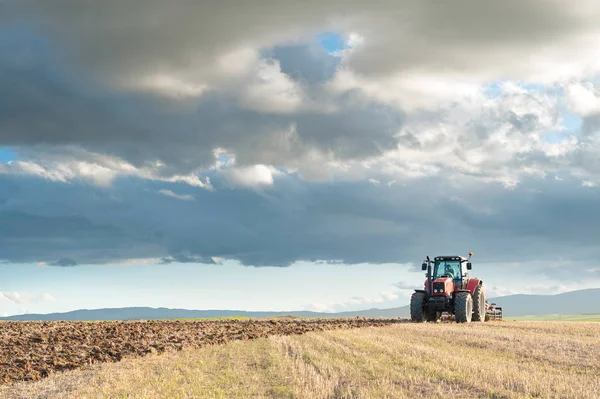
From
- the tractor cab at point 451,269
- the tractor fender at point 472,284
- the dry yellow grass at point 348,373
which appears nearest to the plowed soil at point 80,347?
the dry yellow grass at point 348,373

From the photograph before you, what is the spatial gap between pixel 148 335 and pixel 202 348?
6.46m

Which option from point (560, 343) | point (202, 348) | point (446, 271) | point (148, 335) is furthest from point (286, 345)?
point (446, 271)

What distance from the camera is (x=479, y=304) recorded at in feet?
136

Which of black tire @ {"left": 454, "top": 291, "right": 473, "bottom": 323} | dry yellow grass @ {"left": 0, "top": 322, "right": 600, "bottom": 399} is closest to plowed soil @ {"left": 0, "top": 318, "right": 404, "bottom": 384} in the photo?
dry yellow grass @ {"left": 0, "top": 322, "right": 600, "bottom": 399}

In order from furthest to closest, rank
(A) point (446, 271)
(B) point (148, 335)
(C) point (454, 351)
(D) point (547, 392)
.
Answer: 1. (A) point (446, 271)
2. (B) point (148, 335)
3. (C) point (454, 351)
4. (D) point (547, 392)

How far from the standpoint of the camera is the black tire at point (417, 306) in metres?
39.4

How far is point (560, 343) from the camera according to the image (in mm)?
24844

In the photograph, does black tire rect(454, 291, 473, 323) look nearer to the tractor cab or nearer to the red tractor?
the red tractor

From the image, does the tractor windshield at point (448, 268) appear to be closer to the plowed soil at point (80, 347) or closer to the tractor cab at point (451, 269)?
the tractor cab at point (451, 269)

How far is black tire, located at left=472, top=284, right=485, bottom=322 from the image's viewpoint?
40.8 metres

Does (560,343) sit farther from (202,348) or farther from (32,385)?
(32,385)

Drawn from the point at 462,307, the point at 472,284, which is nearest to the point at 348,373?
the point at 462,307

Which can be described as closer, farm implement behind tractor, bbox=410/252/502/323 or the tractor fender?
farm implement behind tractor, bbox=410/252/502/323

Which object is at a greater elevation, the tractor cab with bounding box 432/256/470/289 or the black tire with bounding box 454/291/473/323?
the tractor cab with bounding box 432/256/470/289
